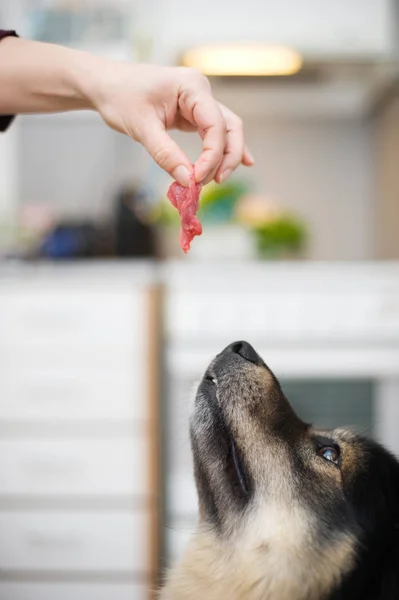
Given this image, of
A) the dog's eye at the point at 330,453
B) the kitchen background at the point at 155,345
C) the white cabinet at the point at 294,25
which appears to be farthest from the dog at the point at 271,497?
the white cabinet at the point at 294,25

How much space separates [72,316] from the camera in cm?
257

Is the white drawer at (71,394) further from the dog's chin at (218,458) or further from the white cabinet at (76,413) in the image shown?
the dog's chin at (218,458)

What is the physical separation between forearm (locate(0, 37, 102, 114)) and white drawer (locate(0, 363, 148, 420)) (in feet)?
5.30

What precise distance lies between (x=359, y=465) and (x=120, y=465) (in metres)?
1.57

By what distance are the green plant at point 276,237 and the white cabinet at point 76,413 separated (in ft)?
1.63

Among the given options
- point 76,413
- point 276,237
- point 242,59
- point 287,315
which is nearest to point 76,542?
point 76,413

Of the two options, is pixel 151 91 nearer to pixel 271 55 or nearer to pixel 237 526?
pixel 237 526

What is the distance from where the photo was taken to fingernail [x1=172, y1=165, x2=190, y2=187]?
36.2 inches

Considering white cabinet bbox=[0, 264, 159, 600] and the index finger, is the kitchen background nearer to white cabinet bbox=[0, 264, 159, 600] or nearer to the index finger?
white cabinet bbox=[0, 264, 159, 600]

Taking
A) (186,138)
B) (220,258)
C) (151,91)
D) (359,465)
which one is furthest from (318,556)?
(186,138)

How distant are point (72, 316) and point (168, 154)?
170cm

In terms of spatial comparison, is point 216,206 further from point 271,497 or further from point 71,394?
point 271,497

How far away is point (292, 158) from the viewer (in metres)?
3.23

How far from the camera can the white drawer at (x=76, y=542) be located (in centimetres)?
252
